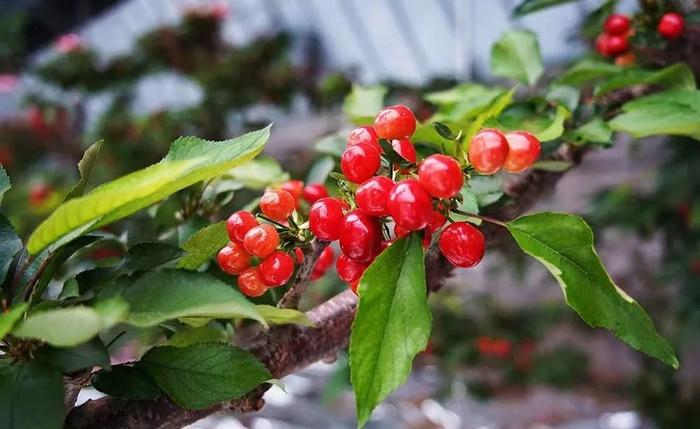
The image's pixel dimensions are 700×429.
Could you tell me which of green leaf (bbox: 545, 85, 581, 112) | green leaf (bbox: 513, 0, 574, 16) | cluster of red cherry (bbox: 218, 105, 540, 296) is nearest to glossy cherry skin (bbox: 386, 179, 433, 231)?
cluster of red cherry (bbox: 218, 105, 540, 296)

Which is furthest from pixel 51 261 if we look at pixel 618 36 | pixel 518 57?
pixel 618 36

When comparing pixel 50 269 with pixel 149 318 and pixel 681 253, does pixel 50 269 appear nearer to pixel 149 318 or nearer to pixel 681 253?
pixel 149 318

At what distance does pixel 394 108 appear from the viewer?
358mm

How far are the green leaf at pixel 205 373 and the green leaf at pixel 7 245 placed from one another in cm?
9

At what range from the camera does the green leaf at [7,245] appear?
35 centimetres

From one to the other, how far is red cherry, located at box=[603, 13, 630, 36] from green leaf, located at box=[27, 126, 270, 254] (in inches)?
19.7

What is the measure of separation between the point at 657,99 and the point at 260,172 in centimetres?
32

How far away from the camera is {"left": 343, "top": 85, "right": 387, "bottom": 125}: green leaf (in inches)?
23.6

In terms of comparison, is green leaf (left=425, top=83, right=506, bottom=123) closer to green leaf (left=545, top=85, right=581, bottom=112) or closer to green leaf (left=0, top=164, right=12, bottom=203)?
green leaf (left=545, top=85, right=581, bottom=112)

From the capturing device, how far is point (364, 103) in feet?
2.03

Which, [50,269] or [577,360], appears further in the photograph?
[577,360]

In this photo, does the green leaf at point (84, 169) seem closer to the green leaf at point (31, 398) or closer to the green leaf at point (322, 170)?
the green leaf at point (31, 398)

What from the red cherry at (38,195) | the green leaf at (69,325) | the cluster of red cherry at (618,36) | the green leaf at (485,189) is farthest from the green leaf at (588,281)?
the red cherry at (38,195)

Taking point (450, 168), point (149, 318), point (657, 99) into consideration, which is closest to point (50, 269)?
point (149, 318)
